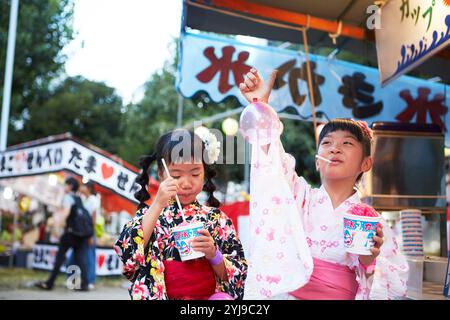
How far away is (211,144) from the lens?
264cm

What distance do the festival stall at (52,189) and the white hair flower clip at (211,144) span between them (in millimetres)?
4280

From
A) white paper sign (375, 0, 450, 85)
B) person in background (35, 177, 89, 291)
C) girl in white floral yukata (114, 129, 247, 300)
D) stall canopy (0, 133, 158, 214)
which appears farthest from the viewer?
person in background (35, 177, 89, 291)

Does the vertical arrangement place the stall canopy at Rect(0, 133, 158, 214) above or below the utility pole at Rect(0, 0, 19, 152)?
below

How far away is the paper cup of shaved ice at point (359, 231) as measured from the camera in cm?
196

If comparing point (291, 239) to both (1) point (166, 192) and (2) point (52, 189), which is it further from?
(2) point (52, 189)

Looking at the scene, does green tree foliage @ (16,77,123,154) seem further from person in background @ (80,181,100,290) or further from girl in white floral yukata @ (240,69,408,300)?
girl in white floral yukata @ (240,69,408,300)

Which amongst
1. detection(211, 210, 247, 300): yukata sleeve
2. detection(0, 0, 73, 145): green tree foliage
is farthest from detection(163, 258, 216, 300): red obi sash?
detection(0, 0, 73, 145): green tree foliage

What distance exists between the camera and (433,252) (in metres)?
4.52

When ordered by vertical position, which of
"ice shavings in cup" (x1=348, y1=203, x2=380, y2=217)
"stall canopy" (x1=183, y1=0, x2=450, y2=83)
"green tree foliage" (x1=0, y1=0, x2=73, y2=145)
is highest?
"green tree foliage" (x1=0, y1=0, x2=73, y2=145)

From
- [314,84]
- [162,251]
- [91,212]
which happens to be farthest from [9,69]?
[162,251]

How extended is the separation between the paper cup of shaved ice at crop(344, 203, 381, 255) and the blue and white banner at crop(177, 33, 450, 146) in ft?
12.7

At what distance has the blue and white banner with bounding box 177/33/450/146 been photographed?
19.0 feet

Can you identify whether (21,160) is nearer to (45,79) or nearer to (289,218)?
(289,218)

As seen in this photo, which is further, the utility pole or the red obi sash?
the utility pole
